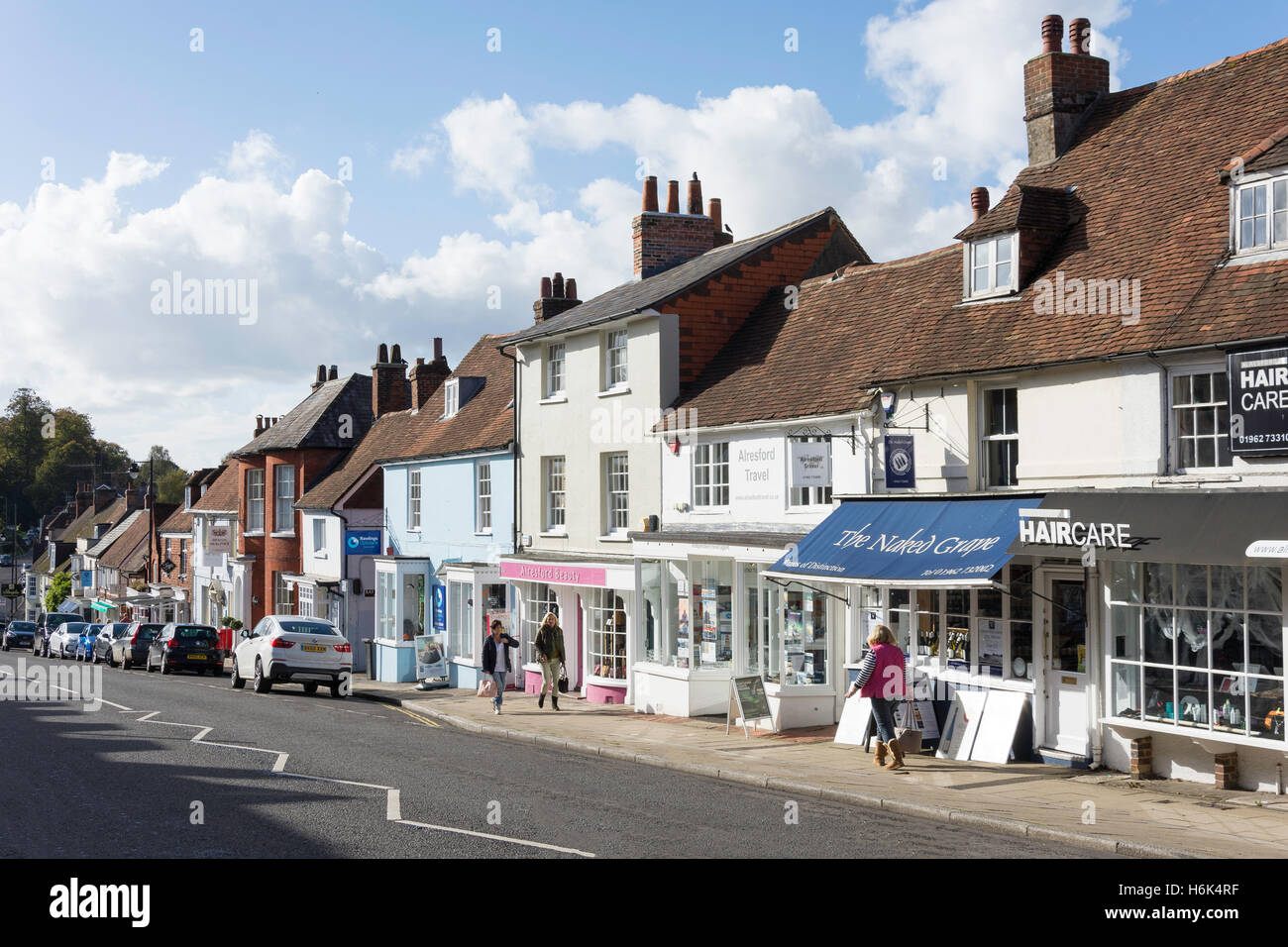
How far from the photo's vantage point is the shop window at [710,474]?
73.4ft

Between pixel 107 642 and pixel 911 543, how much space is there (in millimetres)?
35403

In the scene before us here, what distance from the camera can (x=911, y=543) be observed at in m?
16.4

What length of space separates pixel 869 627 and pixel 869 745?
2.06 meters

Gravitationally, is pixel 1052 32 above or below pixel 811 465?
above

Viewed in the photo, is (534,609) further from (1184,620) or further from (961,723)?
(1184,620)

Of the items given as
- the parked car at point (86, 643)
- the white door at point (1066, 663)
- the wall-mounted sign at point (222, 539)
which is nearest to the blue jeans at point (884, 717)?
the white door at point (1066, 663)

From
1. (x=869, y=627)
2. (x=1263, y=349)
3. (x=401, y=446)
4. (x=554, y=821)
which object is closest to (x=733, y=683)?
(x=869, y=627)

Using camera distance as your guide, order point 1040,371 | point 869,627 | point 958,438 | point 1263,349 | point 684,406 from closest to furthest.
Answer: point 1263,349
point 1040,371
point 958,438
point 869,627
point 684,406

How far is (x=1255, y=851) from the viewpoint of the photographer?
10.8 meters

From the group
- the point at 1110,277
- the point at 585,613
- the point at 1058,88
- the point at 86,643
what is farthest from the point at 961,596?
the point at 86,643

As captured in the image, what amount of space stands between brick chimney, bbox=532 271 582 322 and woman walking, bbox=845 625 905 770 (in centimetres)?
1789

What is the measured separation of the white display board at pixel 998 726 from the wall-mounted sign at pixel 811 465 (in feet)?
13.5

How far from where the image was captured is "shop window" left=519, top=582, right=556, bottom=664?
90.9 feet
